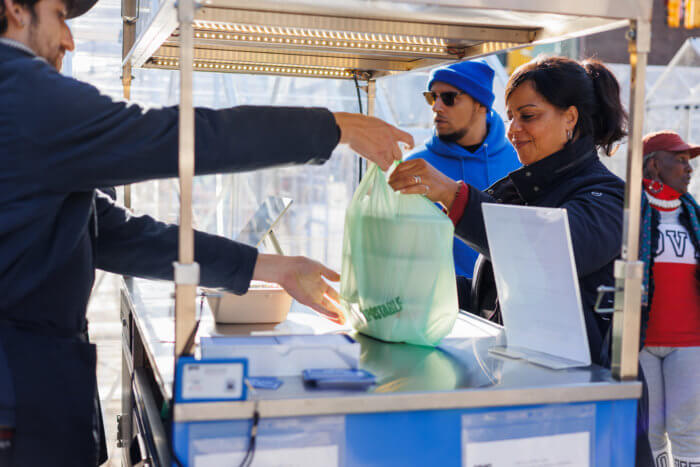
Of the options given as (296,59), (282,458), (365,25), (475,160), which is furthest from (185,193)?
(475,160)

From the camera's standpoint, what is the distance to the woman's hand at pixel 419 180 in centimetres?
128

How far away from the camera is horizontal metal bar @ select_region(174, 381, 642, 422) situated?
3.10 feet

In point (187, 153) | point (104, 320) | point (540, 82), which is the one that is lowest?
point (104, 320)

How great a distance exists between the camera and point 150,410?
138 centimetres

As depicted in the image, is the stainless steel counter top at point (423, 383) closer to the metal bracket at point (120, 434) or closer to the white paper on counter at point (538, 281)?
the white paper on counter at point (538, 281)

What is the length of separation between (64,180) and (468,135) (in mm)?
1971

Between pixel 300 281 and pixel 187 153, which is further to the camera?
pixel 300 281

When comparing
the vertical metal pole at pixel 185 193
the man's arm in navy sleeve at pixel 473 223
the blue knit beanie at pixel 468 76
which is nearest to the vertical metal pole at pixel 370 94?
the blue knit beanie at pixel 468 76

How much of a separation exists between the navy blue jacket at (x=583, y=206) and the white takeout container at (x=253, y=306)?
15.4 inches

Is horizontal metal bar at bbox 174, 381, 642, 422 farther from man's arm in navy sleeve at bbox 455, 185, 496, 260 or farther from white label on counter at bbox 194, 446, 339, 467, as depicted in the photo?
man's arm in navy sleeve at bbox 455, 185, 496, 260

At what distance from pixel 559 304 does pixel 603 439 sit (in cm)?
22

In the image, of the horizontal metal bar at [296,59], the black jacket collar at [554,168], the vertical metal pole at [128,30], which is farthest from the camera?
the vertical metal pole at [128,30]

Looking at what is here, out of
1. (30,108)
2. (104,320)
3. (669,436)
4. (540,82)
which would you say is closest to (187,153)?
(30,108)

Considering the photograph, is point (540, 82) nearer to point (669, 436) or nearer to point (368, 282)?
point (368, 282)
